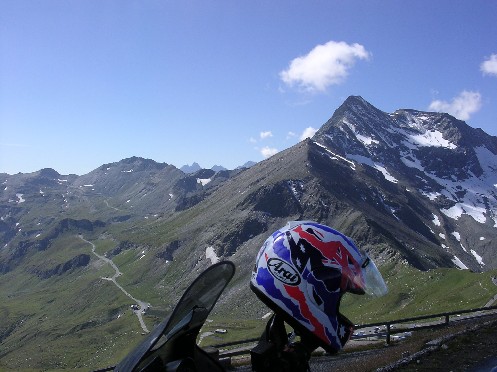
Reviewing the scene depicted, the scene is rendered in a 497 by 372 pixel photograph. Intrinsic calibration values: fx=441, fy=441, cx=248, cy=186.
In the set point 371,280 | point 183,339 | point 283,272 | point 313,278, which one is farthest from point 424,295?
point 183,339

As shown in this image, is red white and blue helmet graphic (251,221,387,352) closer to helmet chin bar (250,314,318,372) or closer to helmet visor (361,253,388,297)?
helmet visor (361,253,388,297)

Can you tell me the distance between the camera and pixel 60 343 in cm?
18150

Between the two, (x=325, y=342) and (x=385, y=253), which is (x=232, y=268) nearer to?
(x=325, y=342)

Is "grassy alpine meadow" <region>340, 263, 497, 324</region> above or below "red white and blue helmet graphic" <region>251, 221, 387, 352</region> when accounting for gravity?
below

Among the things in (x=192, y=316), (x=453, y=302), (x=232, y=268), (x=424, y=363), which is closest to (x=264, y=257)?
(x=232, y=268)

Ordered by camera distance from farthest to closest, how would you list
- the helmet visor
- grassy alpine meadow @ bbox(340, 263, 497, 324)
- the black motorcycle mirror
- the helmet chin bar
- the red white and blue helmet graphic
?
grassy alpine meadow @ bbox(340, 263, 497, 324) → the helmet visor → the red white and blue helmet graphic → the helmet chin bar → the black motorcycle mirror

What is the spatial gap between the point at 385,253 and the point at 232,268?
177 meters

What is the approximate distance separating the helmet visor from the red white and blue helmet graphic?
0.08 feet

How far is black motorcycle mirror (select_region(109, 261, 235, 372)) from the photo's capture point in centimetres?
372

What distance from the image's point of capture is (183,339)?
4020 millimetres

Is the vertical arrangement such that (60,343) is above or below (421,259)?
above

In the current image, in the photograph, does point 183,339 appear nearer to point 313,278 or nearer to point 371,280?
point 313,278

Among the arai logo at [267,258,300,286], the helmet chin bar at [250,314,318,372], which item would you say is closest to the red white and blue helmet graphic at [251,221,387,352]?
the arai logo at [267,258,300,286]

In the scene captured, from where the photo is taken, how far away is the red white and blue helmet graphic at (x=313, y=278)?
16.6ft
